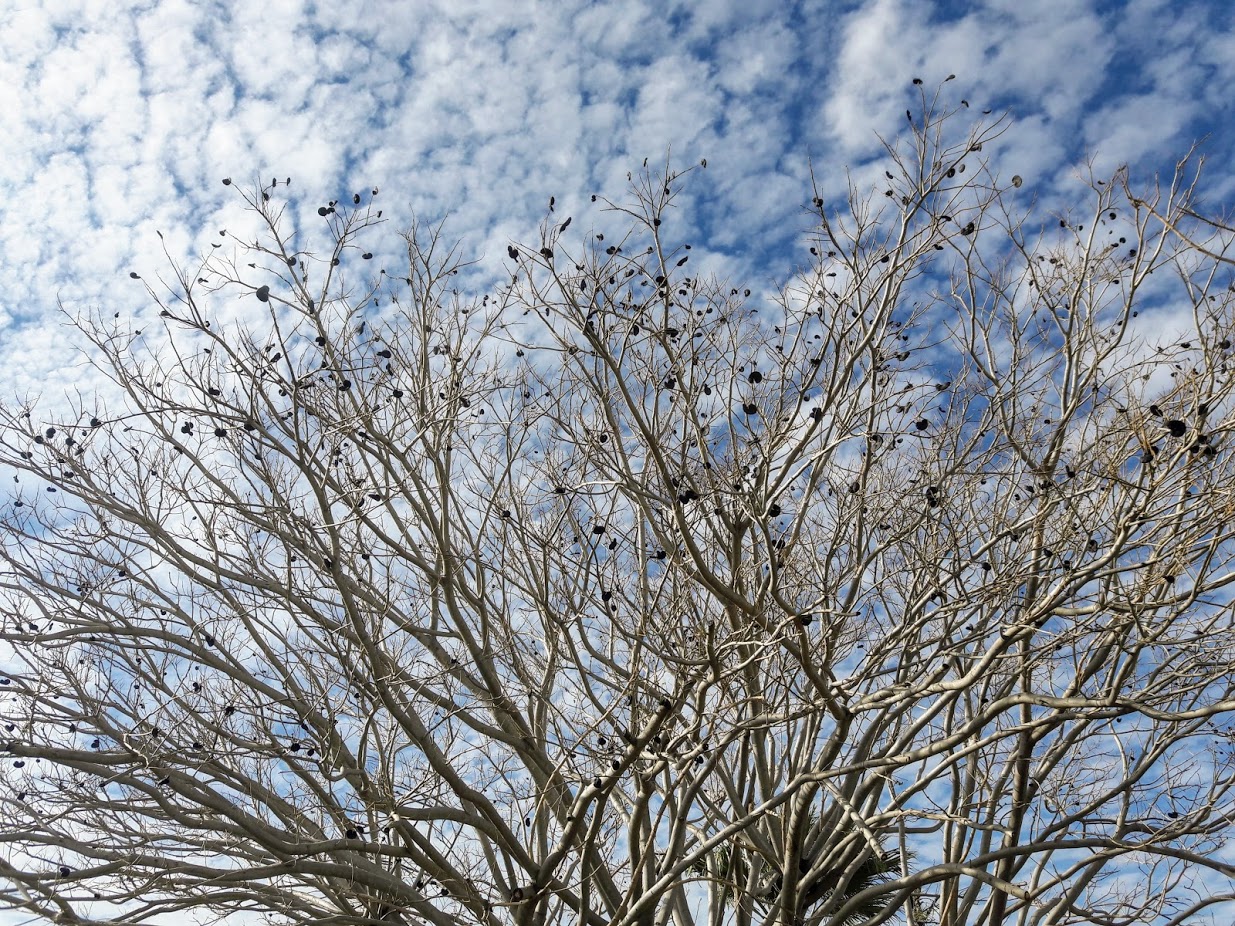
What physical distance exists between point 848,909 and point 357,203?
6139 millimetres

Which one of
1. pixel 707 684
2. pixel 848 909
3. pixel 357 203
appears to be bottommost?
pixel 848 909

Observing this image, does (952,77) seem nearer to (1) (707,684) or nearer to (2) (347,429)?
(1) (707,684)

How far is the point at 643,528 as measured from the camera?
7672mm

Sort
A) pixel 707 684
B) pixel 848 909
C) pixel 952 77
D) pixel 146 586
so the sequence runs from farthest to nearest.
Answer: pixel 146 586
pixel 848 909
pixel 952 77
pixel 707 684

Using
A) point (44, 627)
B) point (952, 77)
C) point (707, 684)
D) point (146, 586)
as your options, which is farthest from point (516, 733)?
point (952, 77)

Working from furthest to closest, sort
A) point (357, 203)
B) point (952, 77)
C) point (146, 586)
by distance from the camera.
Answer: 1. point (146, 586)
2. point (357, 203)
3. point (952, 77)

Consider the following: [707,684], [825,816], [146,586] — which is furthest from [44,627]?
[825,816]

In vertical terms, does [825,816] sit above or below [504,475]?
below

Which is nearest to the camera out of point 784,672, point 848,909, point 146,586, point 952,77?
point 784,672

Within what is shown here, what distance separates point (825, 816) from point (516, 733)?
8.91 ft

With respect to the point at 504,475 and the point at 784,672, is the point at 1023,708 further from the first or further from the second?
the point at 504,475

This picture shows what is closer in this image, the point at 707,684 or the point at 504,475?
the point at 707,684

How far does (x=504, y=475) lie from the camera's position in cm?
779

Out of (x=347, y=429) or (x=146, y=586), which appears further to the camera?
(x=146, y=586)
